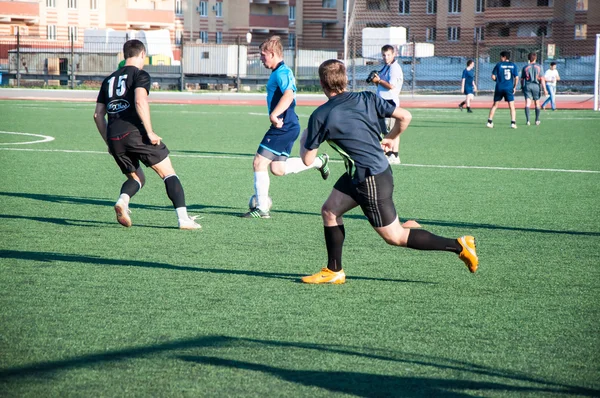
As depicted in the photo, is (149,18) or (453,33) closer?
(453,33)

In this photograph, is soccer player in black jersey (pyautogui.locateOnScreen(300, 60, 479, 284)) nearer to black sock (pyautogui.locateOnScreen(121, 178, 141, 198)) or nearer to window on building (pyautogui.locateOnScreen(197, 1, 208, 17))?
black sock (pyautogui.locateOnScreen(121, 178, 141, 198))

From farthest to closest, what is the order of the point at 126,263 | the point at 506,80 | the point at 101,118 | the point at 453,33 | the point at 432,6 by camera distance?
1. the point at 432,6
2. the point at 453,33
3. the point at 506,80
4. the point at 101,118
5. the point at 126,263

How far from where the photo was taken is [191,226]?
9.01m

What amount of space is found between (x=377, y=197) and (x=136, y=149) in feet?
11.7

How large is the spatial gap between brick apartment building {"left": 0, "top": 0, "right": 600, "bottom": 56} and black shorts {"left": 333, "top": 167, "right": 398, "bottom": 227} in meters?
59.9

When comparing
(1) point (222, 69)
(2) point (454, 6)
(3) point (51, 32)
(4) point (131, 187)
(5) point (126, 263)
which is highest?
(2) point (454, 6)

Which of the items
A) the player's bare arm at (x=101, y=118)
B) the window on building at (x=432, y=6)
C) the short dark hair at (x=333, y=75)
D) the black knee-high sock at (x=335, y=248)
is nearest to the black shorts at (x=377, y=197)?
the black knee-high sock at (x=335, y=248)

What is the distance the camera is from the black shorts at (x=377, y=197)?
6.14m

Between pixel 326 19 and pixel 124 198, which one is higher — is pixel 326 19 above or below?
above

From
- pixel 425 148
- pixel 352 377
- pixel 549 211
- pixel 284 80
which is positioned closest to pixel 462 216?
pixel 549 211

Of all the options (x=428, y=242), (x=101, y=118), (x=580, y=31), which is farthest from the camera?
(x=580, y=31)

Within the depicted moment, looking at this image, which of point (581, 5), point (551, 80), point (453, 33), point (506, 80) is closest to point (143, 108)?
point (506, 80)

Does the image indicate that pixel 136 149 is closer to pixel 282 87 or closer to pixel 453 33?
pixel 282 87

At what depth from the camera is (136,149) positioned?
8.87 meters
